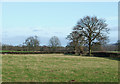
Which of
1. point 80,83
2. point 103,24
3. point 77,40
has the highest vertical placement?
point 103,24

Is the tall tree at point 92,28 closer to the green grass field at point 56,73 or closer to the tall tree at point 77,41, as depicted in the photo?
the tall tree at point 77,41

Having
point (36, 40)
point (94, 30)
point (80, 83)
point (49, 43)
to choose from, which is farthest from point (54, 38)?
point (80, 83)

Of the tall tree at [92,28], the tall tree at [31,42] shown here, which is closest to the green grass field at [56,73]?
the tall tree at [92,28]

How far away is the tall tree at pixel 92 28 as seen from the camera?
50438 millimetres

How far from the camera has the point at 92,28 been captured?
50.7 m

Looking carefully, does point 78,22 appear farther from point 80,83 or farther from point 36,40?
point 80,83

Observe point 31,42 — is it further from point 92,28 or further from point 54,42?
point 92,28

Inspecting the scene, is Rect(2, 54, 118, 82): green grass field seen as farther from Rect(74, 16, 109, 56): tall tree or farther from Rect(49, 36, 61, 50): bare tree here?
Rect(49, 36, 61, 50): bare tree

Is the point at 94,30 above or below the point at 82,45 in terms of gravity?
above

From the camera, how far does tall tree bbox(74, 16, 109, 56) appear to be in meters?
50.4

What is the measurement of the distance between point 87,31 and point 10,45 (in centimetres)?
2498

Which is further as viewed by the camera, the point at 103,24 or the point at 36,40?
the point at 36,40

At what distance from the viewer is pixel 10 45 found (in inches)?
2095

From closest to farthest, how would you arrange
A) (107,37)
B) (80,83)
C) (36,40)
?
(80,83) < (107,37) < (36,40)
